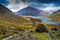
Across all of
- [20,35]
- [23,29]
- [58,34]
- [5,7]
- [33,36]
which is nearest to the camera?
[20,35]

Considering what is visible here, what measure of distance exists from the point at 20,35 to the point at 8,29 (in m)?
1.88

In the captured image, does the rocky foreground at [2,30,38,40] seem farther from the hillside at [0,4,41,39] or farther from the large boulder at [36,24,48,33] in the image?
the large boulder at [36,24,48,33]

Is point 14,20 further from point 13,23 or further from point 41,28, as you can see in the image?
point 41,28

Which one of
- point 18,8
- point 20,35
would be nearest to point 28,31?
point 20,35

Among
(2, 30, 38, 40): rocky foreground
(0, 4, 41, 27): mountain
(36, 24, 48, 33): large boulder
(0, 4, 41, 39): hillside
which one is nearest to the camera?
(2, 30, 38, 40): rocky foreground

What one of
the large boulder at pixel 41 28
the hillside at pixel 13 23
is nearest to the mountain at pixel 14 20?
the hillside at pixel 13 23

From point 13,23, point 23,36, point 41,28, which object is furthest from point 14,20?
point 23,36

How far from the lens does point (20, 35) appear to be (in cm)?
1483

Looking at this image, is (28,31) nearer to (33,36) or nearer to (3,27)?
(33,36)

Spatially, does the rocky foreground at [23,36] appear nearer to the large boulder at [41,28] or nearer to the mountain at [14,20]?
the mountain at [14,20]

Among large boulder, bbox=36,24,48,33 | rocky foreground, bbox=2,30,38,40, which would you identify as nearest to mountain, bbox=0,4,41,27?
large boulder, bbox=36,24,48,33

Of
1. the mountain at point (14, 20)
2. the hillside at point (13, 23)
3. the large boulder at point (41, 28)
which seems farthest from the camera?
the large boulder at point (41, 28)

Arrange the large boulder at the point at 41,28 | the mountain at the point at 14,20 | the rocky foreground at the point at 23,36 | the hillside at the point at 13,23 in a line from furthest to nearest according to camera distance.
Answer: the large boulder at the point at 41,28 → the mountain at the point at 14,20 → the hillside at the point at 13,23 → the rocky foreground at the point at 23,36

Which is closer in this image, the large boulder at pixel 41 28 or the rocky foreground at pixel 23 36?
the rocky foreground at pixel 23 36
